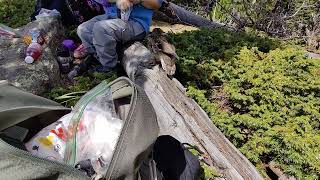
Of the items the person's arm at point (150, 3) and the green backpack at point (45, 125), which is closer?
the green backpack at point (45, 125)

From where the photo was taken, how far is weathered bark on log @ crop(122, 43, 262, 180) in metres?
3.15

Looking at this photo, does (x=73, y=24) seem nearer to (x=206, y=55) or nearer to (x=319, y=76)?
(x=206, y=55)

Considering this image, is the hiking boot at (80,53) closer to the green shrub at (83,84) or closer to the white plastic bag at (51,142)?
the green shrub at (83,84)

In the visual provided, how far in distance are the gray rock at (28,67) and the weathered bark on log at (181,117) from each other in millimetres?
707

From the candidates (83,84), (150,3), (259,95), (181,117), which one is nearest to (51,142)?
(181,117)

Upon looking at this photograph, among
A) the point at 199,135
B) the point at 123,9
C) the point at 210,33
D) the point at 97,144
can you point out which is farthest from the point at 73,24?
the point at 97,144

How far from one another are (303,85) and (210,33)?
1.52 m

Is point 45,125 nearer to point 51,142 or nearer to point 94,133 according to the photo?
point 51,142

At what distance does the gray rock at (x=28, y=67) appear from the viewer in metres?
3.69

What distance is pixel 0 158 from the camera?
165 centimetres

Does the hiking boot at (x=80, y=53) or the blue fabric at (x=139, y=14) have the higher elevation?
the blue fabric at (x=139, y=14)

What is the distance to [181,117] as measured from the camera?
338 centimetres

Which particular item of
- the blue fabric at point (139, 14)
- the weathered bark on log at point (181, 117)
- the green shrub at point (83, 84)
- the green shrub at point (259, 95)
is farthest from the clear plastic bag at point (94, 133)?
the blue fabric at point (139, 14)

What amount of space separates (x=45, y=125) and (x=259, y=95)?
2.36m
